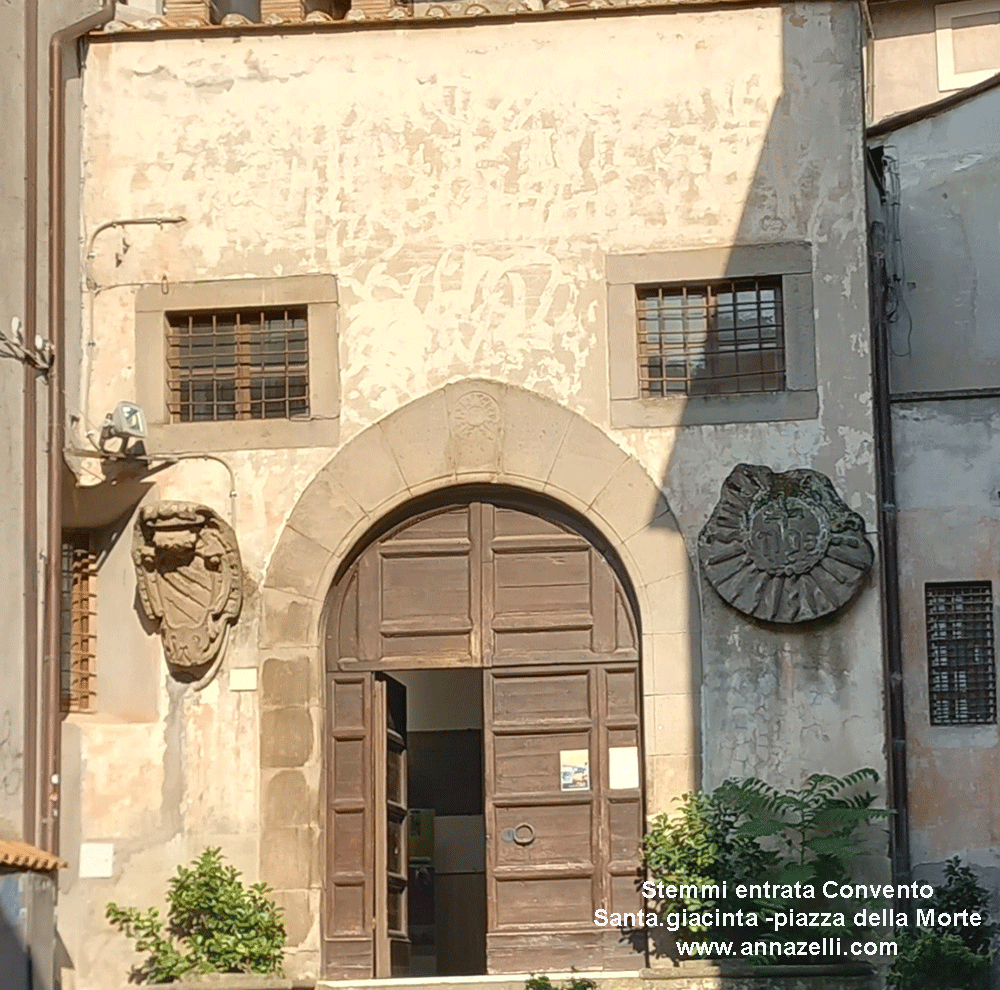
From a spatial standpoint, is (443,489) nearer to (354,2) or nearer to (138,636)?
(138,636)

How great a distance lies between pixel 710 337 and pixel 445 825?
664 centimetres

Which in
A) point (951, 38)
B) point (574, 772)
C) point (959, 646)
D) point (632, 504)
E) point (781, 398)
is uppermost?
point (951, 38)

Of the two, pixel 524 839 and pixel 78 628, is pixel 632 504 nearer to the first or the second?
pixel 524 839

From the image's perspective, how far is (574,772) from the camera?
14.1 meters

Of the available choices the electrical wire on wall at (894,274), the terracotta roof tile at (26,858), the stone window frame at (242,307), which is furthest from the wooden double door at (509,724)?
the electrical wire on wall at (894,274)

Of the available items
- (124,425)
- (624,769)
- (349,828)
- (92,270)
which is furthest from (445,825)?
(92,270)

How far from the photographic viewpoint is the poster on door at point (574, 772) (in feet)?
46.2

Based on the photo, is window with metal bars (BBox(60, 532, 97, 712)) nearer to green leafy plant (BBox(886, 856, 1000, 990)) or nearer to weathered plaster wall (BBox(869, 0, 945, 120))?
green leafy plant (BBox(886, 856, 1000, 990))

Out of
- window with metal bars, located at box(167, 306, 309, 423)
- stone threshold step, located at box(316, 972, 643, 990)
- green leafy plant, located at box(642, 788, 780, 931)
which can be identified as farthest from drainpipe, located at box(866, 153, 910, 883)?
window with metal bars, located at box(167, 306, 309, 423)

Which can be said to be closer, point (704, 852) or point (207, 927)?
point (704, 852)

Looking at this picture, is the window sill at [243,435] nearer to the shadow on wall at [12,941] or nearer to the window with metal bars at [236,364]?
the window with metal bars at [236,364]

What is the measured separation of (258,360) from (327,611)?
5.43ft

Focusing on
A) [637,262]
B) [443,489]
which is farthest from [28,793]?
[637,262]

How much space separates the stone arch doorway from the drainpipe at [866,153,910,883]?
116 cm
